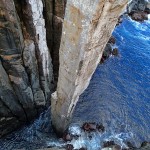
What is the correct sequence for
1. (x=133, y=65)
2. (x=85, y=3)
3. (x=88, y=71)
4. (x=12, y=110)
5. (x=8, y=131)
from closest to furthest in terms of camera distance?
1. (x=85, y=3)
2. (x=88, y=71)
3. (x=12, y=110)
4. (x=8, y=131)
5. (x=133, y=65)

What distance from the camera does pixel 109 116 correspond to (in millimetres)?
11648

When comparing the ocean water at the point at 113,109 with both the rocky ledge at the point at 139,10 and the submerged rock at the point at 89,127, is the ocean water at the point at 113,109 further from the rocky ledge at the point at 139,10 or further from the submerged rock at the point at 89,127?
the rocky ledge at the point at 139,10

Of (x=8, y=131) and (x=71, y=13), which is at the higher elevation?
(x=71, y=13)

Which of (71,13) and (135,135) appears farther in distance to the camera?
(135,135)

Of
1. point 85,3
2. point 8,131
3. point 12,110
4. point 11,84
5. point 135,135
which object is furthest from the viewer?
point 135,135

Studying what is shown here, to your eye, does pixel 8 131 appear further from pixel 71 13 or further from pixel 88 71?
pixel 71 13

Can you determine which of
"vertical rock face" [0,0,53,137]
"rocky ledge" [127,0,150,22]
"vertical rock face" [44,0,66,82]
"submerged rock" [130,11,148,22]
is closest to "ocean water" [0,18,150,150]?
"vertical rock face" [0,0,53,137]

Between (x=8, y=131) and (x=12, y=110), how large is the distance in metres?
1.23

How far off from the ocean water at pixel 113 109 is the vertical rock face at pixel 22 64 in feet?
2.56

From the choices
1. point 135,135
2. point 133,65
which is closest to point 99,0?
point 135,135

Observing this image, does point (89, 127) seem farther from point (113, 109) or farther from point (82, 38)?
point (82, 38)

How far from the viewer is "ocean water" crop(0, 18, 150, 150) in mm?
10406

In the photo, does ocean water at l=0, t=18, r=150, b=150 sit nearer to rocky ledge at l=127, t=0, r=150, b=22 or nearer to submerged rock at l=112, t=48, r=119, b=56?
submerged rock at l=112, t=48, r=119, b=56

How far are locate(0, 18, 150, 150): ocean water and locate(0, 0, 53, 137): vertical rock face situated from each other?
30.7 inches
